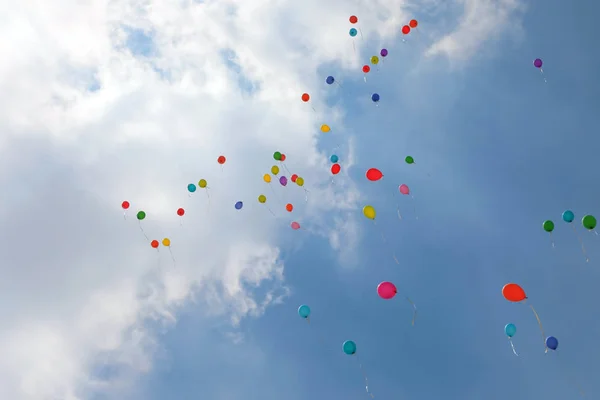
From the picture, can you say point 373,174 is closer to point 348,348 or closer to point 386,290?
point 386,290

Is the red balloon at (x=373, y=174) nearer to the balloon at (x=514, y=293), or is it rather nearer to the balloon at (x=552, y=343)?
the balloon at (x=514, y=293)

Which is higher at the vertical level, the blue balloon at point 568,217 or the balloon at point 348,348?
the blue balloon at point 568,217

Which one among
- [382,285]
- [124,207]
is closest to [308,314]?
[382,285]

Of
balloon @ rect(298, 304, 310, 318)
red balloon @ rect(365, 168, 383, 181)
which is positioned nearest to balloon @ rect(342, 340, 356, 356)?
balloon @ rect(298, 304, 310, 318)

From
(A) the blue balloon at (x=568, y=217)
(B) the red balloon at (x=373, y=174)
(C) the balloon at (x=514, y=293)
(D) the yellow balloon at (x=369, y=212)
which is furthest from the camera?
(B) the red balloon at (x=373, y=174)

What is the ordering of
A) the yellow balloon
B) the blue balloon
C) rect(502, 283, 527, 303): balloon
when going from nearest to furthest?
rect(502, 283, 527, 303): balloon
the blue balloon
the yellow balloon

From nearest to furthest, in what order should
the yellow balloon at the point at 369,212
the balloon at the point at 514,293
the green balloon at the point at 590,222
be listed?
the balloon at the point at 514,293 < the green balloon at the point at 590,222 < the yellow balloon at the point at 369,212

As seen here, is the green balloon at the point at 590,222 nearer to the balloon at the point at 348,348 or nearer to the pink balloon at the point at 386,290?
the pink balloon at the point at 386,290

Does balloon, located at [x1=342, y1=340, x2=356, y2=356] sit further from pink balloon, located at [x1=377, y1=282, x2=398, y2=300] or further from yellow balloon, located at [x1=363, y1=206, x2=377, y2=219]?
yellow balloon, located at [x1=363, y1=206, x2=377, y2=219]

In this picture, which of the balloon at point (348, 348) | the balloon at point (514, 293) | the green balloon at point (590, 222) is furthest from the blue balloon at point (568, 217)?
the balloon at point (348, 348)

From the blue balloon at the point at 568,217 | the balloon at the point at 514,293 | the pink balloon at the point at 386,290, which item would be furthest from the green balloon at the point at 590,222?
the pink balloon at the point at 386,290

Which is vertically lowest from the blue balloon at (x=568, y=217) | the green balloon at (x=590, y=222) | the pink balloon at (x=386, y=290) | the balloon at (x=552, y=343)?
the balloon at (x=552, y=343)

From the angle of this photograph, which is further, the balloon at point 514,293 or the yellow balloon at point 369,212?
the yellow balloon at point 369,212

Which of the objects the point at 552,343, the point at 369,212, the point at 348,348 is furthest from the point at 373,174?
the point at 552,343
